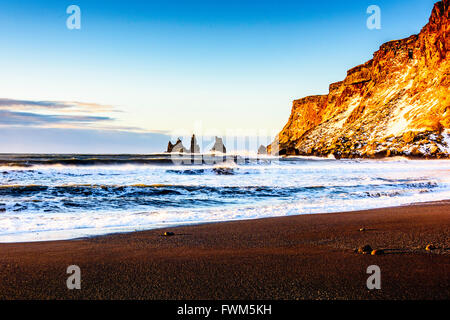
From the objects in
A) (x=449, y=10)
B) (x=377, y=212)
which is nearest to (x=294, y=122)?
(x=449, y=10)

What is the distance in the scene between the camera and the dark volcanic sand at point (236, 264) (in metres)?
2.77

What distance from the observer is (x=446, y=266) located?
3.34 m

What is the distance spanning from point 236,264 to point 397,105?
75985 millimetres

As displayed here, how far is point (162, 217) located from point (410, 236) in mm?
5139

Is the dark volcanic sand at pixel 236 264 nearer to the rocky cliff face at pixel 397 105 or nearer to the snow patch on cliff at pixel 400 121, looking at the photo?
the rocky cliff face at pixel 397 105

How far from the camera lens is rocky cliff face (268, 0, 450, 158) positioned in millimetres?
53003

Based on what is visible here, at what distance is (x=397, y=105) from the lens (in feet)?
228

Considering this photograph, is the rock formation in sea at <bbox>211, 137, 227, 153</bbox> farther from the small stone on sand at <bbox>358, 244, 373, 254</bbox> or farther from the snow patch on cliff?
the small stone on sand at <bbox>358, 244, 373, 254</bbox>
